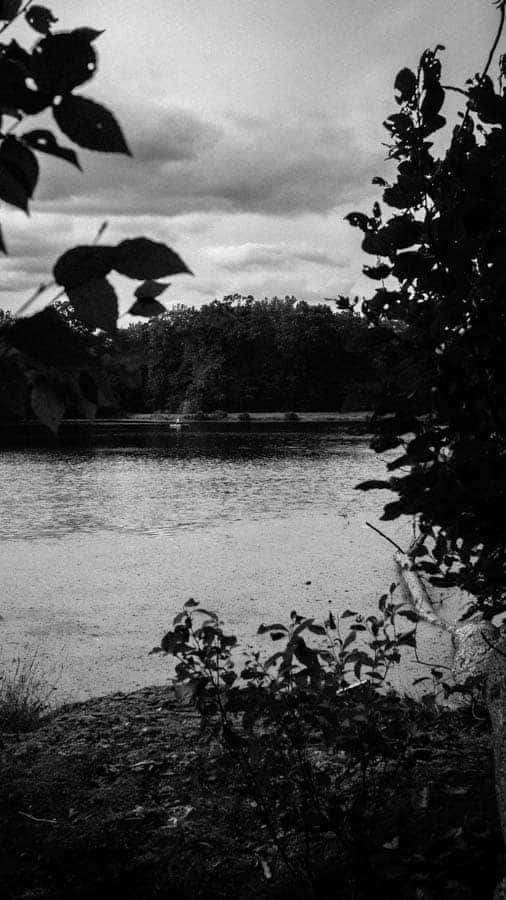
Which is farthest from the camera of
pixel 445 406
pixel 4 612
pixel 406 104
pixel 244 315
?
pixel 244 315

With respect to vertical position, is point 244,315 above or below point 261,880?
above

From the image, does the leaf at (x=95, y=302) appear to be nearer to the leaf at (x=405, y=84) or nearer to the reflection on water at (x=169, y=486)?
the leaf at (x=405, y=84)

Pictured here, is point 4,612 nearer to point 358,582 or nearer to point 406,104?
point 358,582

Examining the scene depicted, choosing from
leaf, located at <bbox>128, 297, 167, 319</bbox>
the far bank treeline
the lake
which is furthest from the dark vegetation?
the far bank treeline

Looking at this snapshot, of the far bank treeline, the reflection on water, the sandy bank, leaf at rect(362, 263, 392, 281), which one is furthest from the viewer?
the far bank treeline

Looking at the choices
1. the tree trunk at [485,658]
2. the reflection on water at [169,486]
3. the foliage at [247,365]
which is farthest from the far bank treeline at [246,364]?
the tree trunk at [485,658]

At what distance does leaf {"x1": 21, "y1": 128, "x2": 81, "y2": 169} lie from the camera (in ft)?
1.91

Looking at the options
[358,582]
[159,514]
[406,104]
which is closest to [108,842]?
[406,104]

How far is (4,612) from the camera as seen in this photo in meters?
6.77

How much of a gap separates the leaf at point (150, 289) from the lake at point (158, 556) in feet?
13.4

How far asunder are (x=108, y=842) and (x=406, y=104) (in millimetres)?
2105

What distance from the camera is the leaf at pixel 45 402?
0.70 m

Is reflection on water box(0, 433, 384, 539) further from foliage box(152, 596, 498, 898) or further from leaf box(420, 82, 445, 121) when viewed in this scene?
leaf box(420, 82, 445, 121)

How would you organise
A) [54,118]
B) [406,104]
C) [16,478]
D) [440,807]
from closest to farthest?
[54,118] → [406,104] → [440,807] → [16,478]
